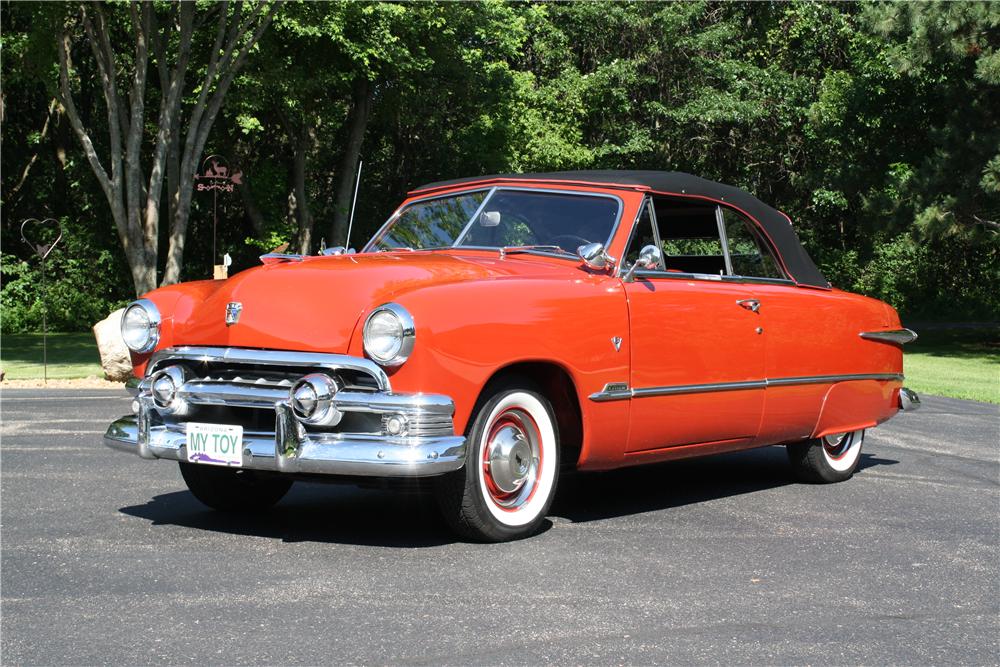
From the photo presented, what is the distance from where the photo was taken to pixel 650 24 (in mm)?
36469

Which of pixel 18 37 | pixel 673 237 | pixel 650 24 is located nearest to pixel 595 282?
pixel 673 237

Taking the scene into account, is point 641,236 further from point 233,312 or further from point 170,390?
point 170,390

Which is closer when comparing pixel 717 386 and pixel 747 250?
pixel 717 386

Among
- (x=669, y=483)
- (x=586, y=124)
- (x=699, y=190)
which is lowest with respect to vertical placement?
(x=669, y=483)

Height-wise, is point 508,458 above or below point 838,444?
above

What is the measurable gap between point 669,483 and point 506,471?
248 cm

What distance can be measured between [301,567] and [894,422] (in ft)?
28.1

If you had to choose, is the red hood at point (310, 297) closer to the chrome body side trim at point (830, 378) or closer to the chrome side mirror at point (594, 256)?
the chrome side mirror at point (594, 256)

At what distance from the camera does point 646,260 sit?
251 inches

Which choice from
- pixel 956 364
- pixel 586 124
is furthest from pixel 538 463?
pixel 586 124

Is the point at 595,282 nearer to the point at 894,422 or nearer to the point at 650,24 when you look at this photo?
the point at 894,422

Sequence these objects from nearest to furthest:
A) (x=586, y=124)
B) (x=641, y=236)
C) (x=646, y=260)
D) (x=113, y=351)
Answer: (x=646, y=260)
(x=641, y=236)
(x=113, y=351)
(x=586, y=124)

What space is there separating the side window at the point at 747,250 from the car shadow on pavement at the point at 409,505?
135cm

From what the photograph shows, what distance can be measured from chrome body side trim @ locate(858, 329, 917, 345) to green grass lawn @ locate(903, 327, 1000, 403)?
309 inches
